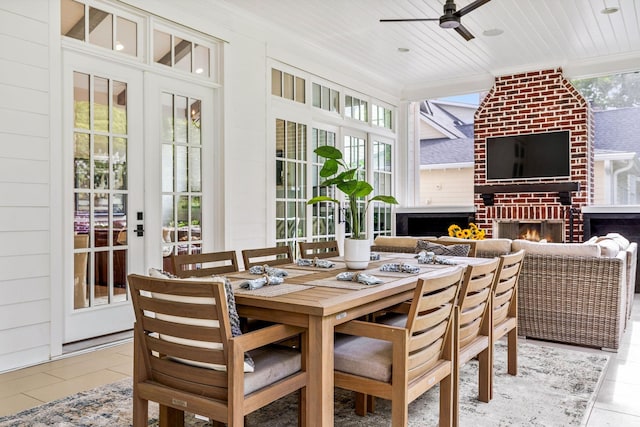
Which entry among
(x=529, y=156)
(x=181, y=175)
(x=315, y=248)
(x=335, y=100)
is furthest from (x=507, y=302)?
(x=529, y=156)

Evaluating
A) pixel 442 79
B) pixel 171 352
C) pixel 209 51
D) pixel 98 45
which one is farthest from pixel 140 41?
pixel 442 79

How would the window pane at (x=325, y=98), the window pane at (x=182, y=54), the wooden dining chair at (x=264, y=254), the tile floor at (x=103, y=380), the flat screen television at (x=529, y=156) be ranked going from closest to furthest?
the tile floor at (x=103, y=380) → the wooden dining chair at (x=264, y=254) → the window pane at (x=182, y=54) → the window pane at (x=325, y=98) → the flat screen television at (x=529, y=156)

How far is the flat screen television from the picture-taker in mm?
6652

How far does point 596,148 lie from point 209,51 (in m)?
6.27

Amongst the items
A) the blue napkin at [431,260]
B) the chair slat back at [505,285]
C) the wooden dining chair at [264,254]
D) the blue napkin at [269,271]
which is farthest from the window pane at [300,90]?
the chair slat back at [505,285]

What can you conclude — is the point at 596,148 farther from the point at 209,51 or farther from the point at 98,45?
the point at 98,45

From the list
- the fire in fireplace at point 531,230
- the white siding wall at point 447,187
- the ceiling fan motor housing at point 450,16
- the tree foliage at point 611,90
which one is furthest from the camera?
the white siding wall at point 447,187

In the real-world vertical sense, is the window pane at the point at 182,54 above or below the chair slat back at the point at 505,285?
above

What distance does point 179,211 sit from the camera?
14.3 ft

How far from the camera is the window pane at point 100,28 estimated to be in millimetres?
3676

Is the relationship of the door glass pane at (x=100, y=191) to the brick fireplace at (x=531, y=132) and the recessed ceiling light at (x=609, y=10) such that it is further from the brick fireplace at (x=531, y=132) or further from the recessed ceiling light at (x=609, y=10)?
the brick fireplace at (x=531, y=132)

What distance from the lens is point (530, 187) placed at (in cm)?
682

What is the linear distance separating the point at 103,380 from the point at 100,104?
2064 millimetres

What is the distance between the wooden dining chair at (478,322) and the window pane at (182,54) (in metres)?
3.22
